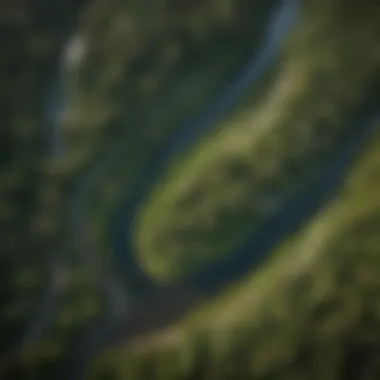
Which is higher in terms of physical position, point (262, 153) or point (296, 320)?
point (262, 153)

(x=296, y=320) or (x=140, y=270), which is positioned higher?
(x=140, y=270)

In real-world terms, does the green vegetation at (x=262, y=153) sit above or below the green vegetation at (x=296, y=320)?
above

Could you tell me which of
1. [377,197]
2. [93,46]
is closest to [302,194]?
[377,197]

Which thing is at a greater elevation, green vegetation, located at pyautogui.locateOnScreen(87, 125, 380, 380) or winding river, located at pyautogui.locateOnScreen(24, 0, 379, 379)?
winding river, located at pyautogui.locateOnScreen(24, 0, 379, 379)
